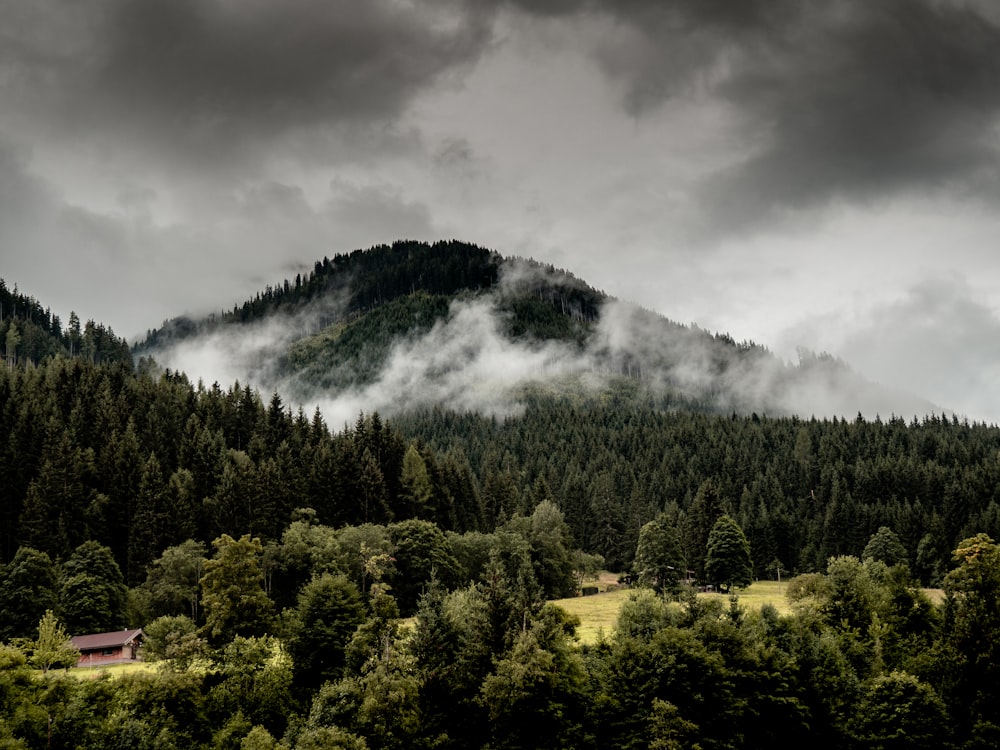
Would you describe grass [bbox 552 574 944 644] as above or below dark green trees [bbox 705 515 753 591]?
below

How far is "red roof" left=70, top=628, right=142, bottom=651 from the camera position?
261ft

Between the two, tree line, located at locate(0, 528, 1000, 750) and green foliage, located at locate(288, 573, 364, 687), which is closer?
tree line, located at locate(0, 528, 1000, 750)

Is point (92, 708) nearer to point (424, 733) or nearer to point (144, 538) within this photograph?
point (424, 733)

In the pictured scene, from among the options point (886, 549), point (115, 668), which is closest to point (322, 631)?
point (115, 668)

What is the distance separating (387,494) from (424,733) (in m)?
73.3

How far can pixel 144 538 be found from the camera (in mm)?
105562

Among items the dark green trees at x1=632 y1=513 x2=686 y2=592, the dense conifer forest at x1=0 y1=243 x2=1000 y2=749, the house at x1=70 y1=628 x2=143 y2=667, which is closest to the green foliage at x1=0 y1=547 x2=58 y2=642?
the dense conifer forest at x1=0 y1=243 x2=1000 y2=749

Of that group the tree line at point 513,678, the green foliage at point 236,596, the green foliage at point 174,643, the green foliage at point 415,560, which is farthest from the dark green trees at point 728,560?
the green foliage at point 174,643

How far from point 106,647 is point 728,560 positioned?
341 ft

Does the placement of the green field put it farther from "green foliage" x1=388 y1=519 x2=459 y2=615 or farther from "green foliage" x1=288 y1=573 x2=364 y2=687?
"green foliage" x1=288 y1=573 x2=364 y2=687

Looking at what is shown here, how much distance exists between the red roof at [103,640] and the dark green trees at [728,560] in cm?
9930

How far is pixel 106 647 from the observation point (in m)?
80.6

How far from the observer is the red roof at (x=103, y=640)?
3127 inches

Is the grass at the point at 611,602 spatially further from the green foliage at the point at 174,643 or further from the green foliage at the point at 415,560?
the green foliage at the point at 174,643
